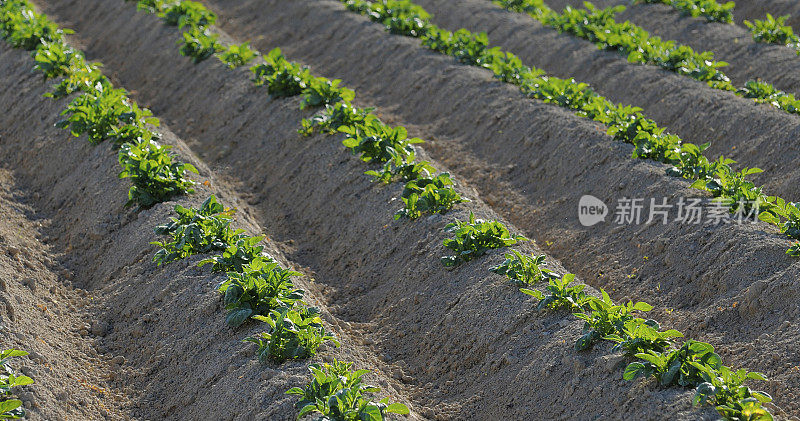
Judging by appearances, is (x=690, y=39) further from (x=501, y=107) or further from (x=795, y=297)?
(x=795, y=297)

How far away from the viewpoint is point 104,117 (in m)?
8.58

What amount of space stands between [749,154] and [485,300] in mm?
4502

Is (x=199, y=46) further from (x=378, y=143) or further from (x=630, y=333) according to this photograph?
(x=630, y=333)

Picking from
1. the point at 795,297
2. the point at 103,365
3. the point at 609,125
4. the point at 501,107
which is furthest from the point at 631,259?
the point at 103,365

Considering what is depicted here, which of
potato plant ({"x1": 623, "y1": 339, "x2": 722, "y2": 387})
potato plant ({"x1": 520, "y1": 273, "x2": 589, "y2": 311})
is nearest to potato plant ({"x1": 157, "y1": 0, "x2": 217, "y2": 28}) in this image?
potato plant ({"x1": 520, "y1": 273, "x2": 589, "y2": 311})

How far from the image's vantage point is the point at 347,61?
12.5 m

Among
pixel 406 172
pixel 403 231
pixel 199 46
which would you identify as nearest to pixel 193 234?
pixel 403 231

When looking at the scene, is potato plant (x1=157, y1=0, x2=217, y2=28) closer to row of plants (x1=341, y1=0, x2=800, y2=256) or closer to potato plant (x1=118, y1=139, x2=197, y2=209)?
row of plants (x1=341, y1=0, x2=800, y2=256)

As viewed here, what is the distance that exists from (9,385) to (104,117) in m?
4.46

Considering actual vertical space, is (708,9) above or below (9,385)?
above

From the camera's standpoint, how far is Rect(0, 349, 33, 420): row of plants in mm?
4527

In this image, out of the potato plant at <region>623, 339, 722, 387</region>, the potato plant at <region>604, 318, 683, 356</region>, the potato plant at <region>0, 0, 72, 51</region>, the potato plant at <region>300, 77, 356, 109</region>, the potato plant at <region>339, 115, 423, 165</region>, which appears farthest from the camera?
the potato plant at <region>0, 0, 72, 51</region>

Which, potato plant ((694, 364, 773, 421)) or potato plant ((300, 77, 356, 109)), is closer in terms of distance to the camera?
potato plant ((694, 364, 773, 421))

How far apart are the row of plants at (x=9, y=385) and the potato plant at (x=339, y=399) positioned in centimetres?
159
